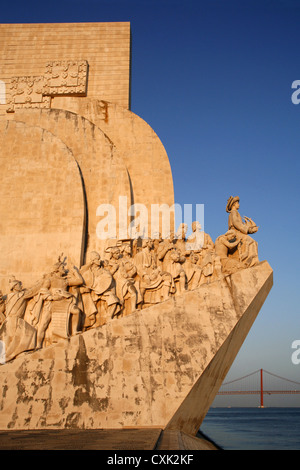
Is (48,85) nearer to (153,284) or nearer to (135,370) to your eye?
(153,284)

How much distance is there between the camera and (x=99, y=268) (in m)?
6.96

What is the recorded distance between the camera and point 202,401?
224 inches

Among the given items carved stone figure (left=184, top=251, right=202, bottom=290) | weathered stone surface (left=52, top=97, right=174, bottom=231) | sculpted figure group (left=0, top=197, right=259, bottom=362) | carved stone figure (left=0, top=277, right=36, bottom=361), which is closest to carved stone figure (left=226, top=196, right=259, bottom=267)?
sculpted figure group (left=0, top=197, right=259, bottom=362)

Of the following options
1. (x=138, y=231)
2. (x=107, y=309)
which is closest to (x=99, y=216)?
(x=138, y=231)

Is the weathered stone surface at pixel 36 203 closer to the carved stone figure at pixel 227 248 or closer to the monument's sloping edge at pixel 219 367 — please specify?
the carved stone figure at pixel 227 248

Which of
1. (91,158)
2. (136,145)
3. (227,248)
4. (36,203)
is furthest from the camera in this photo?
(136,145)

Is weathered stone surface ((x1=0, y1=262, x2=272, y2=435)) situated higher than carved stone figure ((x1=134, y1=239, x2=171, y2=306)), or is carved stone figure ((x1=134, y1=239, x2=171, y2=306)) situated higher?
carved stone figure ((x1=134, y1=239, x2=171, y2=306))

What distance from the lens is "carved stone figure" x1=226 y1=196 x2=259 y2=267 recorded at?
7207mm

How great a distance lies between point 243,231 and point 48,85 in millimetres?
6090

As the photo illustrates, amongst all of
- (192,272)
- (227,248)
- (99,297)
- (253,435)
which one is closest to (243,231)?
(227,248)

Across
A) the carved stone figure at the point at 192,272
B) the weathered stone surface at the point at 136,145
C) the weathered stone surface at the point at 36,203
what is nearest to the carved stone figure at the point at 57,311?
the weathered stone surface at the point at 36,203

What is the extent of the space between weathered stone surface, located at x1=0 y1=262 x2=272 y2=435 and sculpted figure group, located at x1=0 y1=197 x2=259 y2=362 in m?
0.66

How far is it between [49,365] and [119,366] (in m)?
0.85

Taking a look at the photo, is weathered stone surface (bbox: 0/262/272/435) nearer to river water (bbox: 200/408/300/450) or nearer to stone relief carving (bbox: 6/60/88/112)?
river water (bbox: 200/408/300/450)
